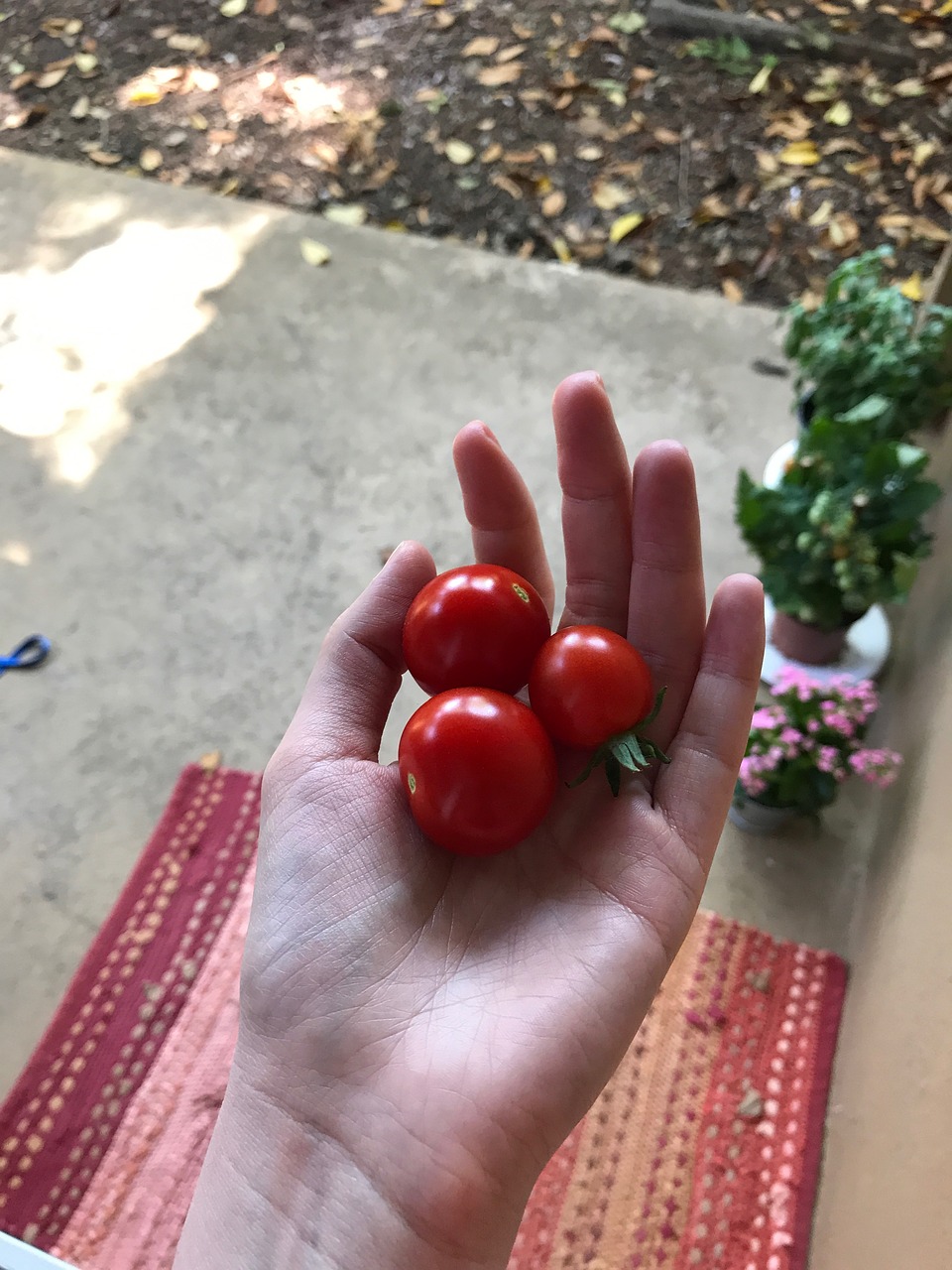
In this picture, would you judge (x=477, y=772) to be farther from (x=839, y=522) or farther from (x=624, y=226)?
(x=624, y=226)

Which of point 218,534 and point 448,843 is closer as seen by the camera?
point 448,843

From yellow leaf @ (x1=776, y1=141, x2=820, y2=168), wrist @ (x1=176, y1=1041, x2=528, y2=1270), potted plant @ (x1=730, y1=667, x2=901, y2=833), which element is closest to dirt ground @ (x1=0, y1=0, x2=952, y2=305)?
yellow leaf @ (x1=776, y1=141, x2=820, y2=168)

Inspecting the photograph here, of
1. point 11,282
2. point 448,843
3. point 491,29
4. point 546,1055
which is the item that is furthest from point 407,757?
point 491,29

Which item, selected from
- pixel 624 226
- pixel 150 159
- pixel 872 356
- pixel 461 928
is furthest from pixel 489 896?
pixel 150 159

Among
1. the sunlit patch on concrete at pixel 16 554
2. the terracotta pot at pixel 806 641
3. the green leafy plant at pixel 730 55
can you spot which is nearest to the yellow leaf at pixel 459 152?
the green leafy plant at pixel 730 55

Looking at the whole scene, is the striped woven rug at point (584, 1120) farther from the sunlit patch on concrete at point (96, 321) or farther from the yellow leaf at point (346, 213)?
the yellow leaf at point (346, 213)

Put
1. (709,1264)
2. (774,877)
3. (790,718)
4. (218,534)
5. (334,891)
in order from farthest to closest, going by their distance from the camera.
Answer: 1. (218,534)
2. (774,877)
3. (790,718)
4. (709,1264)
5. (334,891)

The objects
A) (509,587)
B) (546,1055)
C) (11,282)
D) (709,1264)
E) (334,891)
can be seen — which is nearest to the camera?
(546,1055)

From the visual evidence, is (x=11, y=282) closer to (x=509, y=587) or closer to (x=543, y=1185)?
(x=509, y=587)
